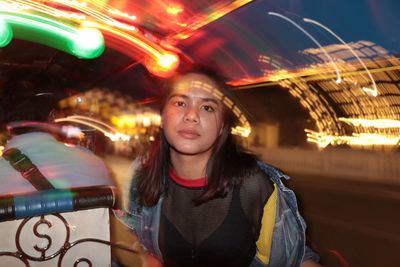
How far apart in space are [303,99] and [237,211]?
1841 cm

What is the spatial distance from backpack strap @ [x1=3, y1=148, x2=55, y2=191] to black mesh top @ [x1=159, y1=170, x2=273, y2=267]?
66 cm

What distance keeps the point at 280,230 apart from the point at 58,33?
3001 millimetres

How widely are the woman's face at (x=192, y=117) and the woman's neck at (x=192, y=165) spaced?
0.21 feet

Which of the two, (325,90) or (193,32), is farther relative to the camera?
(325,90)

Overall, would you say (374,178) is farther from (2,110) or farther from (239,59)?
(2,110)

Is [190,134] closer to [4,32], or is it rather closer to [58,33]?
[58,33]

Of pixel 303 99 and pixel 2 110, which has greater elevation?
pixel 303 99

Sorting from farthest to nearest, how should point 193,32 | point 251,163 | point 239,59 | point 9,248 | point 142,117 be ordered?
point 142,117 → point 239,59 → point 193,32 → point 251,163 → point 9,248

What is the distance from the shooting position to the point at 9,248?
1.71 metres

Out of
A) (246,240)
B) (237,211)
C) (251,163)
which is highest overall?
(251,163)

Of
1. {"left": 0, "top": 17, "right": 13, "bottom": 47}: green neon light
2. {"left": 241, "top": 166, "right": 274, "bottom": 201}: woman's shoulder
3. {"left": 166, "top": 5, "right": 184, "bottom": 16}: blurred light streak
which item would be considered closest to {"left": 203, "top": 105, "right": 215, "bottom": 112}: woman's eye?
{"left": 241, "top": 166, "right": 274, "bottom": 201}: woman's shoulder

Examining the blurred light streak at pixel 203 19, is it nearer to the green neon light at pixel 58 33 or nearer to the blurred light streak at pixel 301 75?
the green neon light at pixel 58 33

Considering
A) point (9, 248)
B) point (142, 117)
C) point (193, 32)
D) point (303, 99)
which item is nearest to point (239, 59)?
point (193, 32)

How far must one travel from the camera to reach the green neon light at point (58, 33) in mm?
3645
